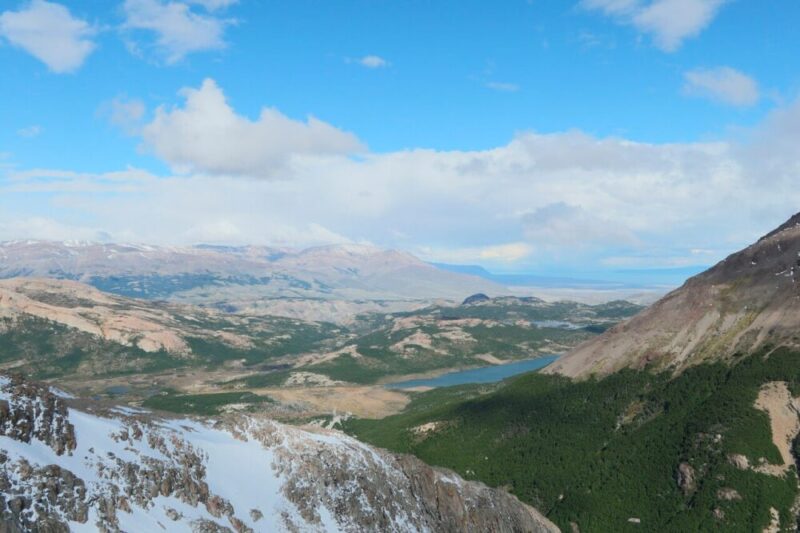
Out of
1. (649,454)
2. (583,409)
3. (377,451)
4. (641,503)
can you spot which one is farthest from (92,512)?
(583,409)

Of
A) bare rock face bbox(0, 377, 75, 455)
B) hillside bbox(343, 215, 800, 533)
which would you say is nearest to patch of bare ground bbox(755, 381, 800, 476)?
hillside bbox(343, 215, 800, 533)

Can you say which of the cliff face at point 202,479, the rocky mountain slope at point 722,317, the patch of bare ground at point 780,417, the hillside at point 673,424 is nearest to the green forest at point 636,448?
the hillside at point 673,424

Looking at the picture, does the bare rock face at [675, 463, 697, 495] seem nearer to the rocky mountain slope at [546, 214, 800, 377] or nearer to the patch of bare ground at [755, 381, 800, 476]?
the patch of bare ground at [755, 381, 800, 476]

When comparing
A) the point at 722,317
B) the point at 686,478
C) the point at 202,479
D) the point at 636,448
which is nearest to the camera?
the point at 202,479

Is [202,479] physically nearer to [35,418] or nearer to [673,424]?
[35,418]

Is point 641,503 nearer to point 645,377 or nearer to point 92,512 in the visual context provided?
point 645,377

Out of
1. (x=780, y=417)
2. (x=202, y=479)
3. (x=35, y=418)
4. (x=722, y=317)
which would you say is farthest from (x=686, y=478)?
(x=35, y=418)
